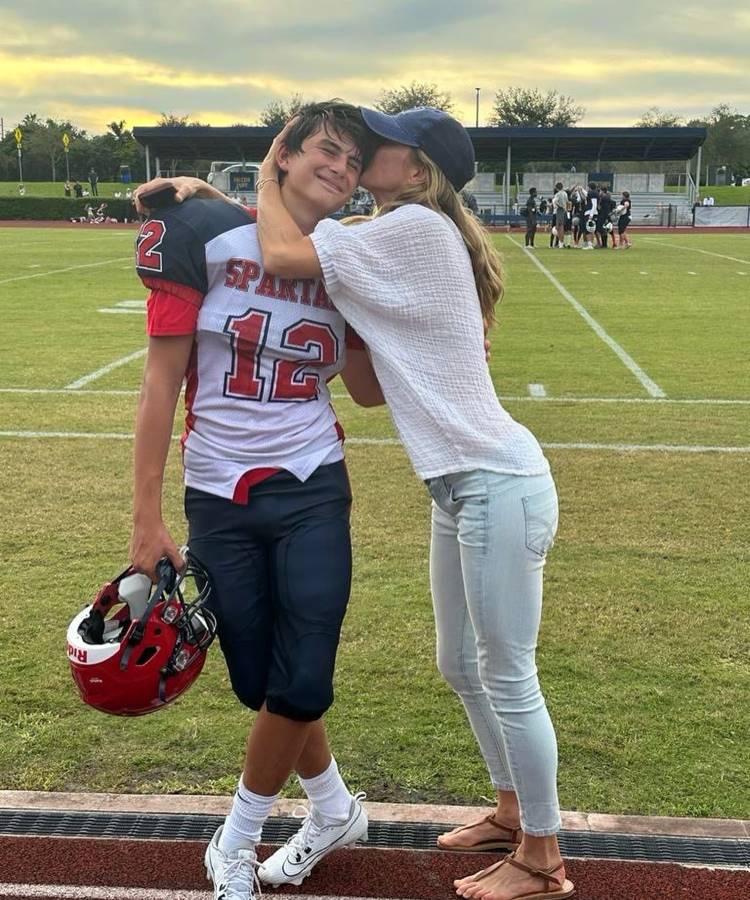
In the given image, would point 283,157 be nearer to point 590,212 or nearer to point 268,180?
point 268,180

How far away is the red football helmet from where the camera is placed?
228 cm

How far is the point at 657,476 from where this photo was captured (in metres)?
6.38

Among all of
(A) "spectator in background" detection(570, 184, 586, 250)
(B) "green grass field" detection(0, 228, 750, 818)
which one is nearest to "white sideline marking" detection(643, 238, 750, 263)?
(A) "spectator in background" detection(570, 184, 586, 250)

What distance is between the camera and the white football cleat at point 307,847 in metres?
2.63

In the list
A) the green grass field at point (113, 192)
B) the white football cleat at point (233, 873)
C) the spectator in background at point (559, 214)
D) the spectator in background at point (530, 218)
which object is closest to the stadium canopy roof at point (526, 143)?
the green grass field at point (113, 192)

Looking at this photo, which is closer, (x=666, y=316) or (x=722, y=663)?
(x=722, y=663)

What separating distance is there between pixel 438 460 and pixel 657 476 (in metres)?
4.46

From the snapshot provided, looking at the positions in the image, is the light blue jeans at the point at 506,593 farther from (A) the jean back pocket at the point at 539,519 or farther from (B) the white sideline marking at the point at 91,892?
(B) the white sideline marking at the point at 91,892

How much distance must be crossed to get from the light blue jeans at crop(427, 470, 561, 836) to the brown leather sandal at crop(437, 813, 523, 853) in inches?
10.2

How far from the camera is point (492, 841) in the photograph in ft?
9.12

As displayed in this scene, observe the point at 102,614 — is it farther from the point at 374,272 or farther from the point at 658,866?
the point at 658,866

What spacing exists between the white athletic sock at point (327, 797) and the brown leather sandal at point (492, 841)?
32 centimetres

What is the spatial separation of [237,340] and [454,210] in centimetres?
61

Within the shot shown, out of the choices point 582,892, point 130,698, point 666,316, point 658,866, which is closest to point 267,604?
point 130,698
